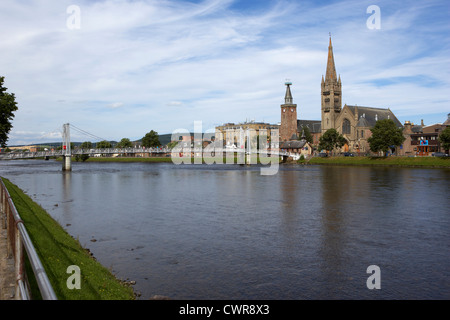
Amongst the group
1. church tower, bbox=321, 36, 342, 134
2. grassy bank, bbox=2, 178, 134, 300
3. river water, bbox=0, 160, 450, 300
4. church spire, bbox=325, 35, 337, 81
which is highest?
church spire, bbox=325, 35, 337, 81

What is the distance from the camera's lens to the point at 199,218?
96.8ft

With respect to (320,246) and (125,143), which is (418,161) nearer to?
(320,246)

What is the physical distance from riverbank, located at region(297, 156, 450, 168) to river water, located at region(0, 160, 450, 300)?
50.2 metres

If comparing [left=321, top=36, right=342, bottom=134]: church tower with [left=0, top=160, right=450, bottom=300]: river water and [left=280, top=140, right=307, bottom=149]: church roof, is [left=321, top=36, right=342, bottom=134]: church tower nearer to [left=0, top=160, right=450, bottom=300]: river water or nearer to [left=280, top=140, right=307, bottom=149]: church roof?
[left=280, top=140, right=307, bottom=149]: church roof

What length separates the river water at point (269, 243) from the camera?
15352mm

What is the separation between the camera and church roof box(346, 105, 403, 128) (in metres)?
148

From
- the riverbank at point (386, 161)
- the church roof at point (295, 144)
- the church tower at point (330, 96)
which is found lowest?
the riverbank at point (386, 161)

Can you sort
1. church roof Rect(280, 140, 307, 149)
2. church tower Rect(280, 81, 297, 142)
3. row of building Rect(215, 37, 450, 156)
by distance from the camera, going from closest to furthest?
row of building Rect(215, 37, 450, 156) → church roof Rect(280, 140, 307, 149) → church tower Rect(280, 81, 297, 142)

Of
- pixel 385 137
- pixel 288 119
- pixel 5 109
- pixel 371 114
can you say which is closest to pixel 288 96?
pixel 288 119

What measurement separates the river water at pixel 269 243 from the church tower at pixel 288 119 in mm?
145839

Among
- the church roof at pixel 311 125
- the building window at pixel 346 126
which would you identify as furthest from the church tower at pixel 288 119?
the building window at pixel 346 126

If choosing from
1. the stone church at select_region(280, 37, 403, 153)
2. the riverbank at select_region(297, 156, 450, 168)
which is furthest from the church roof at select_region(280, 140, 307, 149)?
the riverbank at select_region(297, 156, 450, 168)

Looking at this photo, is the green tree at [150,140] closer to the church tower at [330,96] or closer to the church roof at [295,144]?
the church roof at [295,144]
